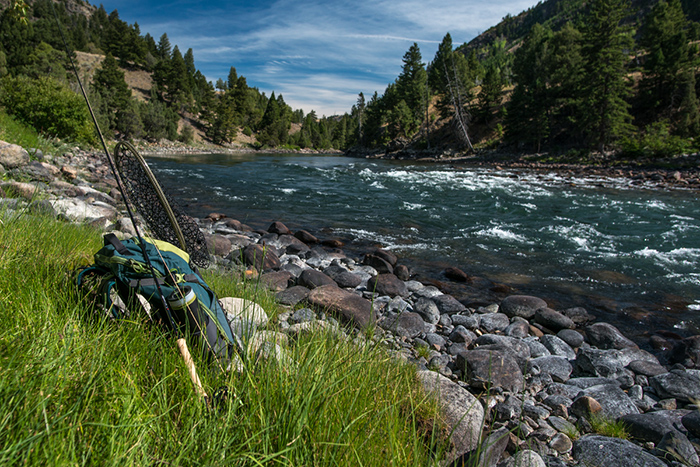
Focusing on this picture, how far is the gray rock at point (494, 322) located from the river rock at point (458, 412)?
2069 millimetres

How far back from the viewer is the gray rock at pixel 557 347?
3906 millimetres

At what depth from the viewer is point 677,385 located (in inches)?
124

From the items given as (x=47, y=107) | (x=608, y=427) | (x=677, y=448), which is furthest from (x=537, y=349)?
(x=47, y=107)

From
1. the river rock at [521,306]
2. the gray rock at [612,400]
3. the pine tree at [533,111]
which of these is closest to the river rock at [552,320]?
the river rock at [521,306]

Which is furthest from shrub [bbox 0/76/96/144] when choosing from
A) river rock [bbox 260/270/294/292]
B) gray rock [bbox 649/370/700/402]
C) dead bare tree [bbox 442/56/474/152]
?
dead bare tree [bbox 442/56/474/152]

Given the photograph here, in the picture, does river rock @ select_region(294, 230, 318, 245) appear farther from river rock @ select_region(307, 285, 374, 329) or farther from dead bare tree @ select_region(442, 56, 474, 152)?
dead bare tree @ select_region(442, 56, 474, 152)

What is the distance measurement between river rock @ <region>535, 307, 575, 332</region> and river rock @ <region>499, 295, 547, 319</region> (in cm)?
11

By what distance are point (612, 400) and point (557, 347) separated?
1.10 m

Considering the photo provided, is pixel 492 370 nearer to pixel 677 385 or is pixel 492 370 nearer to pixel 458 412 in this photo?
pixel 458 412

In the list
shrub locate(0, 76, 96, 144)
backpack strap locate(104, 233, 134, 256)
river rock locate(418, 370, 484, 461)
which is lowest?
river rock locate(418, 370, 484, 461)

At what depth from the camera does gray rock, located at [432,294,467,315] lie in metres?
4.83

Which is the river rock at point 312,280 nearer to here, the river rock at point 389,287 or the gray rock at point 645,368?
the river rock at point 389,287

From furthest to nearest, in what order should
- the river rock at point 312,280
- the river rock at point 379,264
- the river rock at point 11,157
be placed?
the river rock at point 11,157
the river rock at point 379,264
the river rock at point 312,280

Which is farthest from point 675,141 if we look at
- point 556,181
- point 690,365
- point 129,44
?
point 129,44
